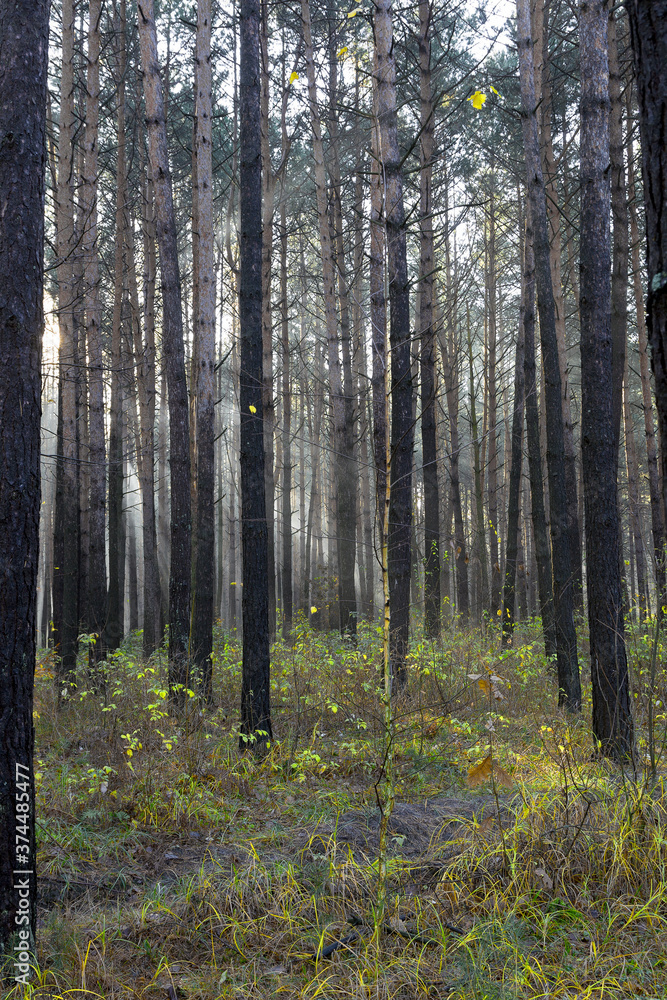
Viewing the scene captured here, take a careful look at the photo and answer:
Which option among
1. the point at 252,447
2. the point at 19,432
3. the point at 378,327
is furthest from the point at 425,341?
the point at 19,432

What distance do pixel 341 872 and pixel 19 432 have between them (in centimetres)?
302

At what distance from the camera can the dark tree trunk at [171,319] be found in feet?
28.2

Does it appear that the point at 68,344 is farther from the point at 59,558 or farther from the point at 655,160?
the point at 655,160

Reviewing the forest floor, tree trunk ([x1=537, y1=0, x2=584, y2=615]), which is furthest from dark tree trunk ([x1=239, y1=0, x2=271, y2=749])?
tree trunk ([x1=537, y1=0, x2=584, y2=615])

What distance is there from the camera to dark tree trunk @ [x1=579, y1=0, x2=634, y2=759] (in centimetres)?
569

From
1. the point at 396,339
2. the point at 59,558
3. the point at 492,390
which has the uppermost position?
the point at 492,390

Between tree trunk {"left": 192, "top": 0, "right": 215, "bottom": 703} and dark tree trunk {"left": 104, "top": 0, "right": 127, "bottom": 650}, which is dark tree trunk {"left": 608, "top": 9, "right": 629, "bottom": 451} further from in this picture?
dark tree trunk {"left": 104, "top": 0, "right": 127, "bottom": 650}

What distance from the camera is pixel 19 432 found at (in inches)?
133

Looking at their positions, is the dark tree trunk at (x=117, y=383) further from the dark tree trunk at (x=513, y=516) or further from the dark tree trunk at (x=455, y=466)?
the dark tree trunk at (x=455, y=466)

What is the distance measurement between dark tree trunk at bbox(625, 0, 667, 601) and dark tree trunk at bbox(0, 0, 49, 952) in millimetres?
2912

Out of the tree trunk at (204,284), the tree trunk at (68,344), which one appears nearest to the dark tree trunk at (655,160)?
the tree trunk at (204,284)

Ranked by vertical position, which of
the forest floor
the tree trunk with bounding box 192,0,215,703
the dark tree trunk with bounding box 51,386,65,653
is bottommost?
the forest floor

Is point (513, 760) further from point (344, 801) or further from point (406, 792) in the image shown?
→ point (344, 801)

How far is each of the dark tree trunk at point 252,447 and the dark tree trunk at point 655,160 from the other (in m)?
4.42
